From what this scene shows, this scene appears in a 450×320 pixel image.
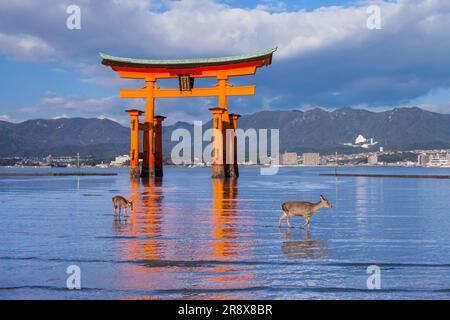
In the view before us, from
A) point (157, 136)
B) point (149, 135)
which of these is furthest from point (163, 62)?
point (157, 136)

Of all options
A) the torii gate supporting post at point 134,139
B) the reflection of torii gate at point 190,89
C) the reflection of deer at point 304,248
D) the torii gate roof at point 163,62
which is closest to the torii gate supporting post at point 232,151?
the reflection of torii gate at point 190,89

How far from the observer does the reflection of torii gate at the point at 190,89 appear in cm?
5806

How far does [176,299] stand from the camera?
23.8 feet

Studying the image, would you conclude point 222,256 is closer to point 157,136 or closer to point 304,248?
point 304,248

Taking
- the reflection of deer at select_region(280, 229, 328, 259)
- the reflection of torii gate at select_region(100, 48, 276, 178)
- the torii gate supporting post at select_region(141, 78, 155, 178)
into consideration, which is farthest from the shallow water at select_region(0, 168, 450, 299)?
the torii gate supporting post at select_region(141, 78, 155, 178)

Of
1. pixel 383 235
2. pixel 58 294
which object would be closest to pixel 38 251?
pixel 58 294

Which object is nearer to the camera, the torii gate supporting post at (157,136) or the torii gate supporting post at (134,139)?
the torii gate supporting post at (134,139)

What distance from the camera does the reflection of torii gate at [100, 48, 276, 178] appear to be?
5806cm

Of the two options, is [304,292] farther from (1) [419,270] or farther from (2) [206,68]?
(2) [206,68]

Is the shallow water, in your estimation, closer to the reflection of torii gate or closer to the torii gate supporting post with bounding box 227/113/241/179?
the reflection of torii gate

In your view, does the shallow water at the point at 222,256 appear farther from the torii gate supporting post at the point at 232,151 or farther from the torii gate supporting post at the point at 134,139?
the torii gate supporting post at the point at 134,139

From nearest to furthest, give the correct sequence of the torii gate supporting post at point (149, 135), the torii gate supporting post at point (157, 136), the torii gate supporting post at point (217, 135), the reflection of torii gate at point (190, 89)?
1. the torii gate supporting post at point (217, 135)
2. the reflection of torii gate at point (190, 89)
3. the torii gate supporting post at point (149, 135)
4. the torii gate supporting post at point (157, 136)

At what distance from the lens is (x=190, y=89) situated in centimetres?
6284

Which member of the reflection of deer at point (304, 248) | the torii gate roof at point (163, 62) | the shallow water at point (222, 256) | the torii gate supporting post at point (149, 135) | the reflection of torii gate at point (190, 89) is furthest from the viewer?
the torii gate supporting post at point (149, 135)
